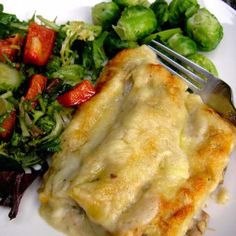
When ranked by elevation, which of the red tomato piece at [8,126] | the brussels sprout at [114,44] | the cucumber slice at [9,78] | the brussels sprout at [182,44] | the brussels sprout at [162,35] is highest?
the brussels sprout at [182,44]

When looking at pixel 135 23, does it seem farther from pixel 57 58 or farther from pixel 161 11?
pixel 57 58

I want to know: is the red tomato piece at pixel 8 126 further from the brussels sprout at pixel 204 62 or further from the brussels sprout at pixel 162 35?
the brussels sprout at pixel 204 62

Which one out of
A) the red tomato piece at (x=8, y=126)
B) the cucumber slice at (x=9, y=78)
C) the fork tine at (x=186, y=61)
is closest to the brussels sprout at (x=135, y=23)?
the fork tine at (x=186, y=61)

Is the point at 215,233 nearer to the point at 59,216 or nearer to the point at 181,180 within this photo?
the point at 181,180

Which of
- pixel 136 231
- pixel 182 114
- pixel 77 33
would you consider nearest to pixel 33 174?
pixel 136 231

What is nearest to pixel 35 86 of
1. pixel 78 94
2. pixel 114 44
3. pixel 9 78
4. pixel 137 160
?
pixel 9 78
